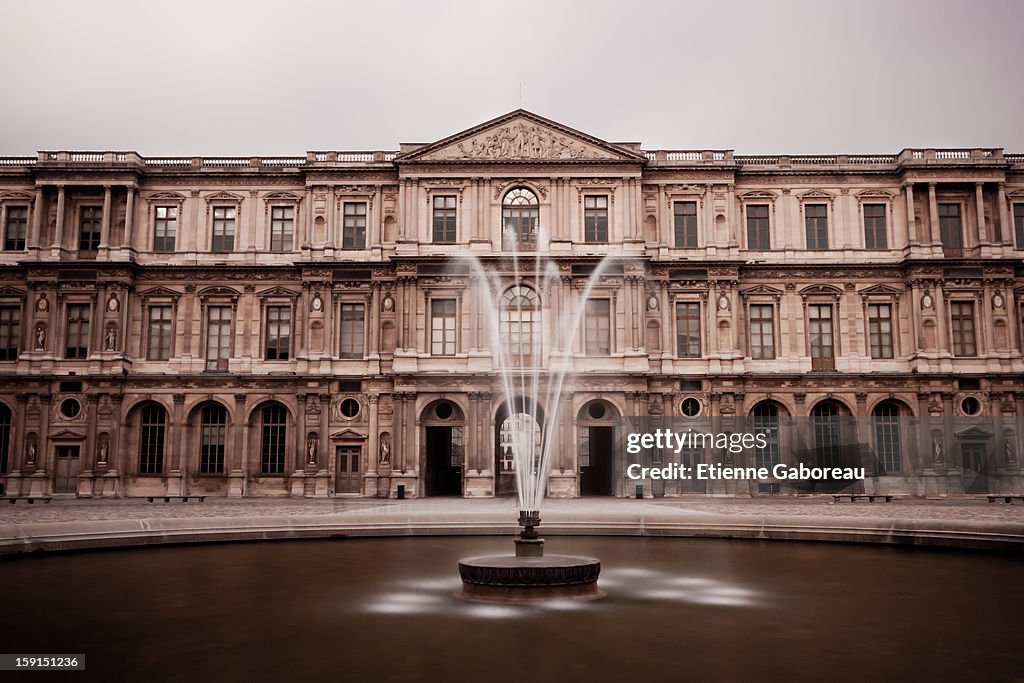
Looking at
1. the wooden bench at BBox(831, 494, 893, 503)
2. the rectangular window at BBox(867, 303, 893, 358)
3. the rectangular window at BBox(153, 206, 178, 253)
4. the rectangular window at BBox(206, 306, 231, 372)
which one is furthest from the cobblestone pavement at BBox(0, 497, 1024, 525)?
the rectangular window at BBox(153, 206, 178, 253)

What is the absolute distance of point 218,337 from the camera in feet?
133

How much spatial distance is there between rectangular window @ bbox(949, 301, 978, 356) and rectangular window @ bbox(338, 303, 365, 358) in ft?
88.6

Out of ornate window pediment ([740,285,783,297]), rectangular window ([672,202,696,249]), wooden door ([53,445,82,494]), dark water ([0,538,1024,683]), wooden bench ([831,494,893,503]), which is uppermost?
rectangular window ([672,202,696,249])

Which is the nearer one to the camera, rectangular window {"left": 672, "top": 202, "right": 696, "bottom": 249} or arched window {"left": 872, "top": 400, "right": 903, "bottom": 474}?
arched window {"left": 872, "top": 400, "right": 903, "bottom": 474}

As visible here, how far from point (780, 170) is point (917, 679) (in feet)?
115

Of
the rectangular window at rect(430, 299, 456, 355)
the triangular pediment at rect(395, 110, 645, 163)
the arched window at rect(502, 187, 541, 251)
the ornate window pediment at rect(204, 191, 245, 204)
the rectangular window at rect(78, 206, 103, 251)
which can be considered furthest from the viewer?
the ornate window pediment at rect(204, 191, 245, 204)

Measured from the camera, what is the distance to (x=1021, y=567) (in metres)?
16.0

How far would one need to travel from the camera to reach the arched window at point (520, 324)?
3847 cm

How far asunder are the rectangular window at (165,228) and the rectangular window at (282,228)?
457cm

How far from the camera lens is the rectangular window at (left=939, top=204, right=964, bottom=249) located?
1592 inches

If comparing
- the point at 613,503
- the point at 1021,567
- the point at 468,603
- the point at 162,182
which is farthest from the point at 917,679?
the point at 162,182

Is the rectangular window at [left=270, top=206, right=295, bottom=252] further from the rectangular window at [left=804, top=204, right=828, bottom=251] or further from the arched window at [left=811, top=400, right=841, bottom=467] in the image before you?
the arched window at [left=811, top=400, right=841, bottom=467]

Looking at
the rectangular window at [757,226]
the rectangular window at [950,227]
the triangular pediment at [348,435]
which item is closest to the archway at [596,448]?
the triangular pediment at [348,435]

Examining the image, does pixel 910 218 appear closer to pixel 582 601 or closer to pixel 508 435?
pixel 508 435
